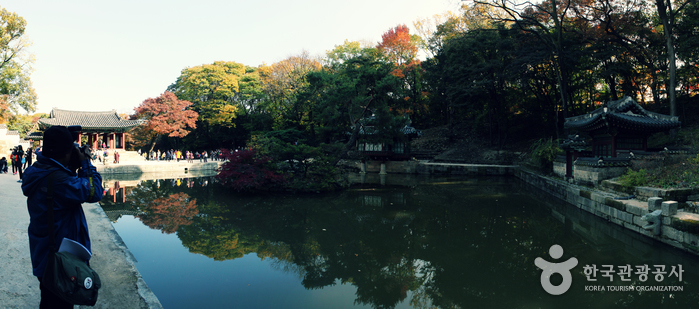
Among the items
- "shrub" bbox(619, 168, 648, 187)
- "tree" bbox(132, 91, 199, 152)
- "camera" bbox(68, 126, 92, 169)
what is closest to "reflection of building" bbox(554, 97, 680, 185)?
"shrub" bbox(619, 168, 648, 187)

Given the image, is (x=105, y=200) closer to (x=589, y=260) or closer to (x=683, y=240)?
(x=589, y=260)

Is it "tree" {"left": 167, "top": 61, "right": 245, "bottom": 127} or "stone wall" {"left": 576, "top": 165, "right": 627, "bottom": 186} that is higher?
"tree" {"left": 167, "top": 61, "right": 245, "bottom": 127}

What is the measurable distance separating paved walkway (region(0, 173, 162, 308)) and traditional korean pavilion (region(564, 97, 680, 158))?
14.3 metres

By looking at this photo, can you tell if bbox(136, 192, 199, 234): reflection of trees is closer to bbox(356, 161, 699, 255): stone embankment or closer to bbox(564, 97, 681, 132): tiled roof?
bbox(356, 161, 699, 255): stone embankment

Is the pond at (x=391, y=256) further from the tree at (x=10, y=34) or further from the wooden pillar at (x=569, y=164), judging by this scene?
the tree at (x=10, y=34)

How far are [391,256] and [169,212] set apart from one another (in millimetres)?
7045

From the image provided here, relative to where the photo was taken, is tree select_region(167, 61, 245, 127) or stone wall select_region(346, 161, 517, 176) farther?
tree select_region(167, 61, 245, 127)

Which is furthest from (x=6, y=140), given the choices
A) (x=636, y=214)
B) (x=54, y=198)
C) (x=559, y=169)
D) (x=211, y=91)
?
(x=636, y=214)

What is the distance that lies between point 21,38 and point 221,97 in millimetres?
13896

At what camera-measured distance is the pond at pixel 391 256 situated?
4.80m

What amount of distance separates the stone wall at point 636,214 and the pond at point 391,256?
25 centimetres

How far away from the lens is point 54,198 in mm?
2234

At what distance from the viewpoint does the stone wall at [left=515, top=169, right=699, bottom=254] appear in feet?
21.0

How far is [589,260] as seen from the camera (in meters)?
6.37
